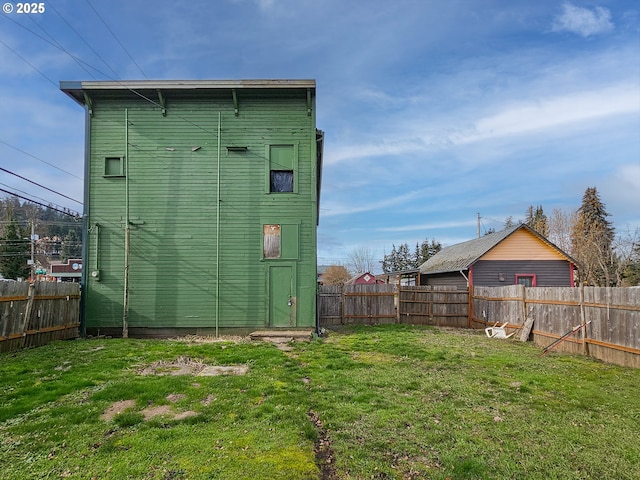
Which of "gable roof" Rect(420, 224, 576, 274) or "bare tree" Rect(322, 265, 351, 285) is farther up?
"gable roof" Rect(420, 224, 576, 274)

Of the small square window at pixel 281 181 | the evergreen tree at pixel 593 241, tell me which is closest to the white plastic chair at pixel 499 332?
the small square window at pixel 281 181

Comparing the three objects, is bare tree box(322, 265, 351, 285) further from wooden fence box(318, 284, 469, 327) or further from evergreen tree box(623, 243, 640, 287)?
wooden fence box(318, 284, 469, 327)

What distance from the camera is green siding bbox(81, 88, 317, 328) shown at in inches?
465

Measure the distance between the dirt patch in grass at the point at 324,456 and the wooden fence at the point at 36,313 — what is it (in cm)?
798

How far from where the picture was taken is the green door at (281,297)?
38.8 feet

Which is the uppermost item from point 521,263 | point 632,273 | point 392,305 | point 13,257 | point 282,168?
point 282,168

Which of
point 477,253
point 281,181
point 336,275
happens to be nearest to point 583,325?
point 281,181

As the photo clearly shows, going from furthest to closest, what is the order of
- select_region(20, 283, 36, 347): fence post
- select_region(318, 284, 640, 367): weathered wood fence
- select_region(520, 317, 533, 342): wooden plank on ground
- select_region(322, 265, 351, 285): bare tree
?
select_region(322, 265, 351, 285): bare tree
select_region(520, 317, 533, 342): wooden plank on ground
select_region(20, 283, 36, 347): fence post
select_region(318, 284, 640, 367): weathered wood fence

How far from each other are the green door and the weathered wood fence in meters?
4.49

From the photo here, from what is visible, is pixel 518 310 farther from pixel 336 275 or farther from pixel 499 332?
pixel 336 275

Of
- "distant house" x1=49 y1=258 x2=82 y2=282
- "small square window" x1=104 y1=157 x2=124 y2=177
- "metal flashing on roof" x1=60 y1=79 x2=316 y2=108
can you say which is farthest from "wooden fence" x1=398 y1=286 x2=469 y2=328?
"distant house" x1=49 y1=258 x2=82 y2=282

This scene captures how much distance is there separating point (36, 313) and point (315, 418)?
8.51 metres

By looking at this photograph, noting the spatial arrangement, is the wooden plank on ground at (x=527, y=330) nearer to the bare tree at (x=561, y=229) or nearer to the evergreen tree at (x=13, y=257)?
the bare tree at (x=561, y=229)

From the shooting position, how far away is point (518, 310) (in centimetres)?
1228
